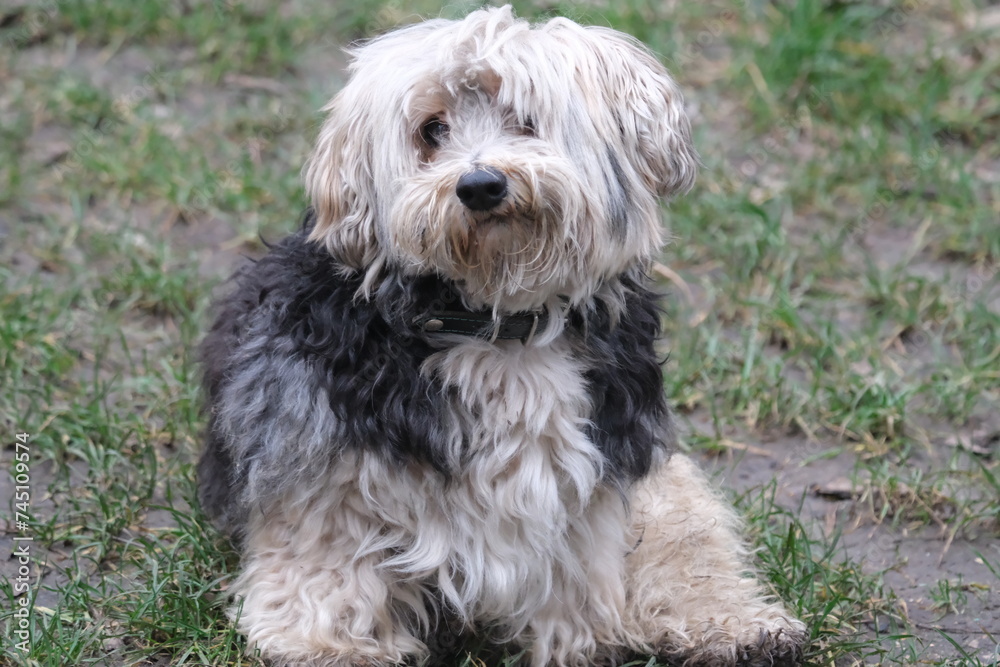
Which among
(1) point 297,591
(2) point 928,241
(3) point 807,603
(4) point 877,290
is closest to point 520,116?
(1) point 297,591

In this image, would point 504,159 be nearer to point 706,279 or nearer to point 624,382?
point 624,382

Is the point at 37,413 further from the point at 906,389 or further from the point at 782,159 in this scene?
the point at 782,159

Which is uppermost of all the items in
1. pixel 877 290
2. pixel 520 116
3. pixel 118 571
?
pixel 520 116

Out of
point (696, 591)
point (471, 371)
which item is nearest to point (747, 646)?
point (696, 591)

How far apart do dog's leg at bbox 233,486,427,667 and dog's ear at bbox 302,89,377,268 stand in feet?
2.05

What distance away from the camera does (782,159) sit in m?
6.08

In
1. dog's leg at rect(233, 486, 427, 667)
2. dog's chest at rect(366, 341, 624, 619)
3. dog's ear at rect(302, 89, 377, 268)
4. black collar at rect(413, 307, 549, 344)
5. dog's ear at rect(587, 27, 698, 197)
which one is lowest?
dog's leg at rect(233, 486, 427, 667)

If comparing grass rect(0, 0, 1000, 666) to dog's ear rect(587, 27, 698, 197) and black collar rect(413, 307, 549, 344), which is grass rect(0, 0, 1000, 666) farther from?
black collar rect(413, 307, 549, 344)

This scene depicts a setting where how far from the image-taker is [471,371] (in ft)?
9.57

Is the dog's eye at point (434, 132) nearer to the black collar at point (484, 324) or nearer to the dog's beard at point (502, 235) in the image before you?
the dog's beard at point (502, 235)

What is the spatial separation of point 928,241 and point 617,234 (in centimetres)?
325

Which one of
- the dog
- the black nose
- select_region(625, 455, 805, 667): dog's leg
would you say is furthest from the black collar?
select_region(625, 455, 805, 667): dog's leg

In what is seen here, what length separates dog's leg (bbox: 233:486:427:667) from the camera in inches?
119

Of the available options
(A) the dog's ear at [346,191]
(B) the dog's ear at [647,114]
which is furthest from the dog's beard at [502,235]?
(B) the dog's ear at [647,114]
